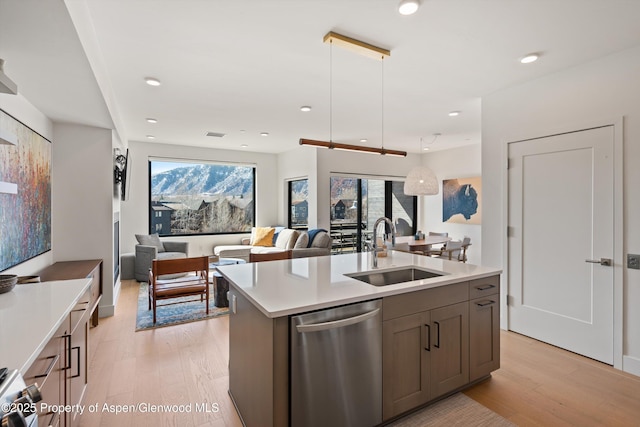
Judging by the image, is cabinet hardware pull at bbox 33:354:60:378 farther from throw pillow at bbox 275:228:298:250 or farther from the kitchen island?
throw pillow at bbox 275:228:298:250

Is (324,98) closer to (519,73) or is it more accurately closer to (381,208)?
(519,73)

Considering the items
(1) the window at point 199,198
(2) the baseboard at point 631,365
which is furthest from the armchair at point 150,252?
(2) the baseboard at point 631,365

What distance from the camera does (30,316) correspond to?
1.51 m

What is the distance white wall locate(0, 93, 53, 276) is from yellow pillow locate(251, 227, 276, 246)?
3869 mm

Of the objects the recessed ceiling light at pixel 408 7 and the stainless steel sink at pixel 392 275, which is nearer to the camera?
the recessed ceiling light at pixel 408 7

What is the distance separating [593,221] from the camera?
2.79 meters

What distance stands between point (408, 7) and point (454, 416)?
265 centimetres

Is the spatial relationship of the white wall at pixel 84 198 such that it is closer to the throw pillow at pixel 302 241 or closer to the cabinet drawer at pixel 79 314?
the cabinet drawer at pixel 79 314

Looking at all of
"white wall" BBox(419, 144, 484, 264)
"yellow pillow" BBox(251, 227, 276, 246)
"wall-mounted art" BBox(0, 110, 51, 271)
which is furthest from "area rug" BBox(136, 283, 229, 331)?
"white wall" BBox(419, 144, 484, 264)

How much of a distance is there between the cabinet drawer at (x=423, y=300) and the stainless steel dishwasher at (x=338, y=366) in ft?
0.28

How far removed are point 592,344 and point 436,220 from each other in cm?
488

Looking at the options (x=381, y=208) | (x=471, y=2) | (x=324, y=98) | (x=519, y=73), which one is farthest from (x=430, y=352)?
(x=381, y=208)

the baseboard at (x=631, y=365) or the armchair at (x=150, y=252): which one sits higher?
the armchair at (x=150, y=252)

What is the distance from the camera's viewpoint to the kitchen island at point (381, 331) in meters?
1.52
